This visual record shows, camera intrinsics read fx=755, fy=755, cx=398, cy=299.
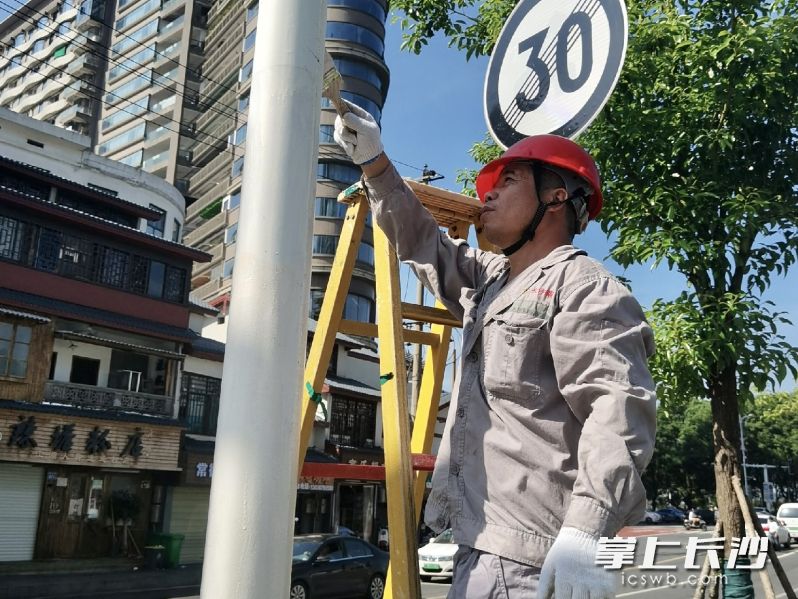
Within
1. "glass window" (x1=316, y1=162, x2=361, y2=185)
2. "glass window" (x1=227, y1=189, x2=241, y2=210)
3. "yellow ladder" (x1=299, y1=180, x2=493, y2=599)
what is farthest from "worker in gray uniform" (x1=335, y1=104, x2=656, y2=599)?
"glass window" (x1=227, y1=189, x2=241, y2=210)

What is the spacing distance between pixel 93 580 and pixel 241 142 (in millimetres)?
31301

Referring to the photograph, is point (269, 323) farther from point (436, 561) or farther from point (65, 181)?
point (65, 181)

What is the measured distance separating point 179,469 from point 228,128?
3031 centimetres

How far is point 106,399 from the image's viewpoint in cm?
2264

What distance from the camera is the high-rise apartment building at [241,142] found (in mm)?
40438

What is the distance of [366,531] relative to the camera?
3044cm

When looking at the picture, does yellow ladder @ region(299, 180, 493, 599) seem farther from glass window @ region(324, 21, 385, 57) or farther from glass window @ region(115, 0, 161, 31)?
glass window @ region(115, 0, 161, 31)

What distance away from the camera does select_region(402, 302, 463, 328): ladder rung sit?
3.09 meters

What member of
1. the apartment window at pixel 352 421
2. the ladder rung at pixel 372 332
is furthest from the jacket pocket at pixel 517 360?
the apartment window at pixel 352 421

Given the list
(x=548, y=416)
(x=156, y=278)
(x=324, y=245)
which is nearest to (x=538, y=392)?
(x=548, y=416)

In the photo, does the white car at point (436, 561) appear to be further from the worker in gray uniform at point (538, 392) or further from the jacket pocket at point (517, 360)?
the jacket pocket at point (517, 360)

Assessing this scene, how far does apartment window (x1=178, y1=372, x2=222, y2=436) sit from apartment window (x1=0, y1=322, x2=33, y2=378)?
5.82 m

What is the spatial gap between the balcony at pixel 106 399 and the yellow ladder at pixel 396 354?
A: 808 inches

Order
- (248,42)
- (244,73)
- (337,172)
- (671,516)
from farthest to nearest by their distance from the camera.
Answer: (671,516) → (248,42) → (244,73) → (337,172)
